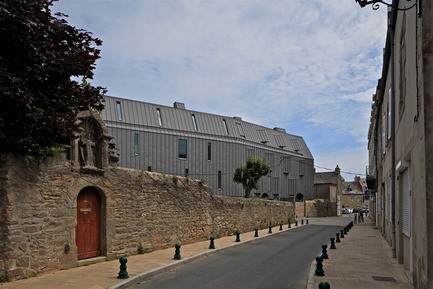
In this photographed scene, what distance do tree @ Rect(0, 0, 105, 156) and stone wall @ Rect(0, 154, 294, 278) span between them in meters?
0.69

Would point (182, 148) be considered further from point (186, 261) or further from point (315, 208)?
point (186, 261)

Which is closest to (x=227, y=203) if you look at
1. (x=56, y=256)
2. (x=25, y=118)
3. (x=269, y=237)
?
(x=269, y=237)

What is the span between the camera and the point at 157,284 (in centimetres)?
885

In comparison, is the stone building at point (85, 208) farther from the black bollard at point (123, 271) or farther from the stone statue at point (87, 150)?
the black bollard at point (123, 271)

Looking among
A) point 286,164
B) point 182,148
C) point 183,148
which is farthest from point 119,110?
point 286,164

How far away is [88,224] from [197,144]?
3335cm

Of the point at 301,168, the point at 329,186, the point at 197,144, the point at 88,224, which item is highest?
the point at 197,144

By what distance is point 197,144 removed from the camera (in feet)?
145

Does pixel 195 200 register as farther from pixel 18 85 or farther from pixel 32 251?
pixel 18 85

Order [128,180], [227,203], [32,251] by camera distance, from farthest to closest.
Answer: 1. [227,203]
2. [128,180]
3. [32,251]

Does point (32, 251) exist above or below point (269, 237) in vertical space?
above

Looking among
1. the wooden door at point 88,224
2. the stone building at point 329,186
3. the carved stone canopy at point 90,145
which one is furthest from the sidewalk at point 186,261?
the stone building at point 329,186

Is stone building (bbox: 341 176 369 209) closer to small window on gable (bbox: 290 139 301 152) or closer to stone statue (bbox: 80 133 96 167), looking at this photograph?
small window on gable (bbox: 290 139 301 152)

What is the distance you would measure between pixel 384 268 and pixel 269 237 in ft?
34.7
